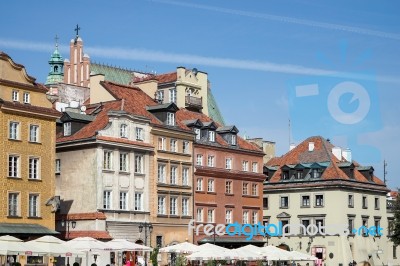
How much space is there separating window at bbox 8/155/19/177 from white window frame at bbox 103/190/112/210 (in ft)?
27.8

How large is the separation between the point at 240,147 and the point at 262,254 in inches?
776

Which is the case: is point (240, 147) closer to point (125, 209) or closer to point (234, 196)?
point (234, 196)

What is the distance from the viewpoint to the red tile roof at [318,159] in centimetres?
8312

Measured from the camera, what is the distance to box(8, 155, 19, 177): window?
55.2m

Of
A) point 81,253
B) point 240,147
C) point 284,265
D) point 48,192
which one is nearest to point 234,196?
point 240,147

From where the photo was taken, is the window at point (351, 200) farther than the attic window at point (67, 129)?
Yes

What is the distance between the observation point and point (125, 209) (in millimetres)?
63844

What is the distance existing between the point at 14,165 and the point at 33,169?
1657mm

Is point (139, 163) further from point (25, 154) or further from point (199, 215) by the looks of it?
point (25, 154)

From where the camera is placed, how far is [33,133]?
57.3 metres

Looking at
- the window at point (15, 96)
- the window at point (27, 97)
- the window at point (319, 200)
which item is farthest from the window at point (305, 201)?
the window at point (15, 96)

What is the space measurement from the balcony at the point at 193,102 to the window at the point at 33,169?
25.7m

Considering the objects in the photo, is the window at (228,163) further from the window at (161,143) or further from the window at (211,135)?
the window at (161,143)

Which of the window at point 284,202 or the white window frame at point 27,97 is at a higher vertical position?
the white window frame at point 27,97
